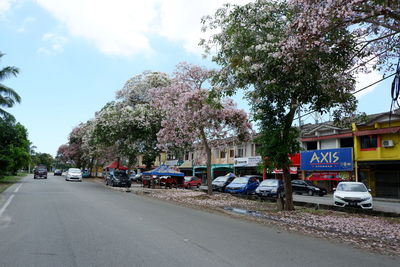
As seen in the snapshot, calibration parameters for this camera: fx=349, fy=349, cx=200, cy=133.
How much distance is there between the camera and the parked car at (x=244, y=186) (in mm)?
26472

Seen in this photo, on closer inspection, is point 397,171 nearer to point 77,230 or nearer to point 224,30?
point 224,30

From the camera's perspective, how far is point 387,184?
1234 inches

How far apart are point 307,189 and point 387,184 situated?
7.06m

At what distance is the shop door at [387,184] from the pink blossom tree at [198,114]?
16550 mm

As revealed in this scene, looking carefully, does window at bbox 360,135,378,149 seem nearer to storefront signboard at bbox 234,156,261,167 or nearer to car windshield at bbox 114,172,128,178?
storefront signboard at bbox 234,156,261,167

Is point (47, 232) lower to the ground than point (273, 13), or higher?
lower

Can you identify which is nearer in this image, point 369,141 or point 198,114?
point 198,114

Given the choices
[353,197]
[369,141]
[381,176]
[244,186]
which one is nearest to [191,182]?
[244,186]

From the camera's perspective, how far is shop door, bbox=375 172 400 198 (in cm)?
3061

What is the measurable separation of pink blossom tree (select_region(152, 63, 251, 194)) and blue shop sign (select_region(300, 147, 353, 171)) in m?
15.6

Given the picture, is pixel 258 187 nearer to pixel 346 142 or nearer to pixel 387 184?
pixel 387 184

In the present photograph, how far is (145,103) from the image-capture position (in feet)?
111

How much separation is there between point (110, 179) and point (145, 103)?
8.77 m

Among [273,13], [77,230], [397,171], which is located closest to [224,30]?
[273,13]
